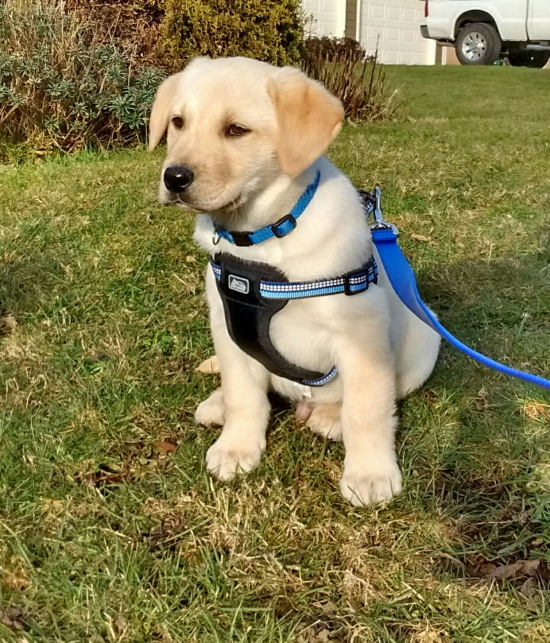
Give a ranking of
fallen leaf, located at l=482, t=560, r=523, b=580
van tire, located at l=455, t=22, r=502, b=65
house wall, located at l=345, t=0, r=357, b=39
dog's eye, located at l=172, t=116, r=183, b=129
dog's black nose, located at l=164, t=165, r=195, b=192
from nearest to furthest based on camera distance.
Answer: fallen leaf, located at l=482, t=560, r=523, b=580, dog's black nose, located at l=164, t=165, r=195, b=192, dog's eye, located at l=172, t=116, r=183, b=129, van tire, located at l=455, t=22, r=502, b=65, house wall, located at l=345, t=0, r=357, b=39

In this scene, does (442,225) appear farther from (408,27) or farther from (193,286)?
(408,27)

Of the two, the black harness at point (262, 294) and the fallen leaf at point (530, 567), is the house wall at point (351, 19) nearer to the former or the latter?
the black harness at point (262, 294)

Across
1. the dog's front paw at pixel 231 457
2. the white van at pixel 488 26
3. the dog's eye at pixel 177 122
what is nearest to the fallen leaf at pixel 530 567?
the dog's front paw at pixel 231 457

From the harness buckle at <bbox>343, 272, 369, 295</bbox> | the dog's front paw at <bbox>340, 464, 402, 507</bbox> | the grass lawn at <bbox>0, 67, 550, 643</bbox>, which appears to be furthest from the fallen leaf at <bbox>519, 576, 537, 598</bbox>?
the harness buckle at <bbox>343, 272, 369, 295</bbox>

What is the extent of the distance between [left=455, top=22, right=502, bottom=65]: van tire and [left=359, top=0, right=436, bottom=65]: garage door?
242 centimetres

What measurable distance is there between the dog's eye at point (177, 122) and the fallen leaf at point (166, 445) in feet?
3.45

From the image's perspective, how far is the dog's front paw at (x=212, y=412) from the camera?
251cm

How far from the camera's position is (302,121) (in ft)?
6.60

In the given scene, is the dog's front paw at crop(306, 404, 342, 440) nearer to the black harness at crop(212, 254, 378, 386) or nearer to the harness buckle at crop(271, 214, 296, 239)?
the black harness at crop(212, 254, 378, 386)

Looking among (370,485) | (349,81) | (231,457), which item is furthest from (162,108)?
(349,81)

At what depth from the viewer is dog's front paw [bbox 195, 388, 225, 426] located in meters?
2.51

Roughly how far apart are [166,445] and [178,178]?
951 millimetres

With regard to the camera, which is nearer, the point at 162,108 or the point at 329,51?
the point at 162,108

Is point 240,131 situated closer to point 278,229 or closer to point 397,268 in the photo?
point 278,229
